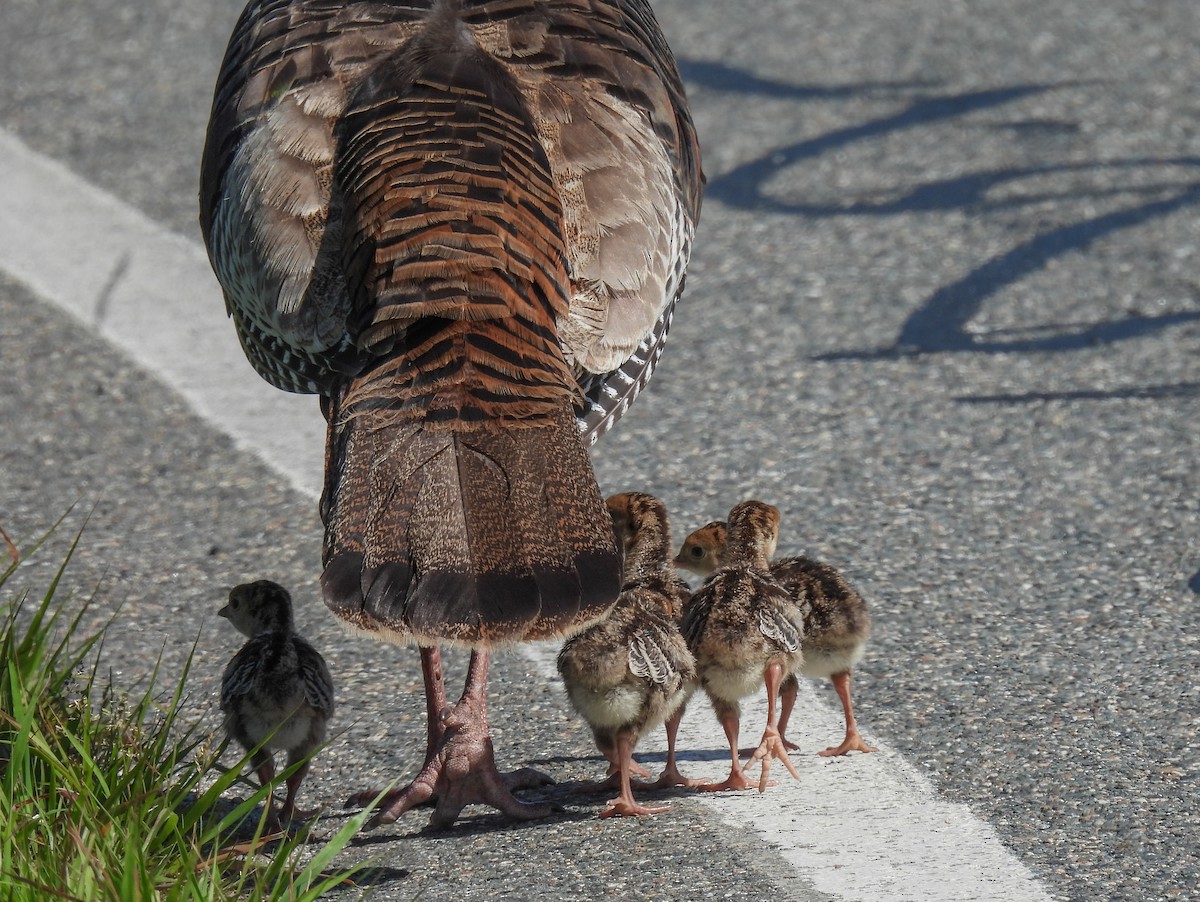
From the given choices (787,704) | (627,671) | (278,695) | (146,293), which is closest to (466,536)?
(627,671)

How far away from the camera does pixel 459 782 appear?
4.32 metres

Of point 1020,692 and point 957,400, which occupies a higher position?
point 957,400

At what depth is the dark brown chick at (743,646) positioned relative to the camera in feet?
14.2

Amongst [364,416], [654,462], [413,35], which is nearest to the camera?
[364,416]

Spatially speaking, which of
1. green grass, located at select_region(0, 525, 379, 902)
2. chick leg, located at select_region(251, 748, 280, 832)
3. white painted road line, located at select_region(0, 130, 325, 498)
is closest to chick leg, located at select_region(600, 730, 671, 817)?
green grass, located at select_region(0, 525, 379, 902)

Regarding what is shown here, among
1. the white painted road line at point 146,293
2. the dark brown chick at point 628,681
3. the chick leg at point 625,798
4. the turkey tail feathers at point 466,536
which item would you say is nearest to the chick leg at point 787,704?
the dark brown chick at point 628,681

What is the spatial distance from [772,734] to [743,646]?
27 centimetres

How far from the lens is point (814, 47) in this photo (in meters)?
10.0

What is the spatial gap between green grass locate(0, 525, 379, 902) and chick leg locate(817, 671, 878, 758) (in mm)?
1344

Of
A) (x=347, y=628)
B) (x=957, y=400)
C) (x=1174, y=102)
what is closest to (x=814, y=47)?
(x=1174, y=102)

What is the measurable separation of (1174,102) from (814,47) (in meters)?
2.11

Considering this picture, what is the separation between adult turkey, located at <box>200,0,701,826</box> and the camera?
3725 mm

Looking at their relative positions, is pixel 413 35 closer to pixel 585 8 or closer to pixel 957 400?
pixel 585 8

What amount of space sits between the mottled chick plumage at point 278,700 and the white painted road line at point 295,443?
61cm
